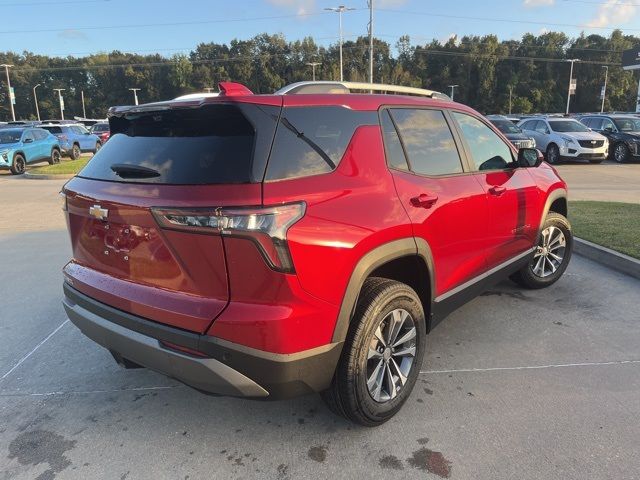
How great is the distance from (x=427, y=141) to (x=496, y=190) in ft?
2.74

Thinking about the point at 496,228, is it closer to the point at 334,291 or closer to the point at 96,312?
the point at 334,291

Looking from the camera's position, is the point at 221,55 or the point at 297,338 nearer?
the point at 297,338

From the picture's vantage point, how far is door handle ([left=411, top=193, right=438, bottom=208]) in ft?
9.45

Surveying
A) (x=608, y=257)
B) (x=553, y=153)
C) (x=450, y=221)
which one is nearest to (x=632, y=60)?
(x=553, y=153)

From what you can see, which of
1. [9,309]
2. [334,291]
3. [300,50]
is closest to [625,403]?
[334,291]

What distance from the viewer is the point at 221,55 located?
3885 inches

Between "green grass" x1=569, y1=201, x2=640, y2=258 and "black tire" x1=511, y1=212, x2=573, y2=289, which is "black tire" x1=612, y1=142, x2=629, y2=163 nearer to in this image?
"green grass" x1=569, y1=201, x2=640, y2=258

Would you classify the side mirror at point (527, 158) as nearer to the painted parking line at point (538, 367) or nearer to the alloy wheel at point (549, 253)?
the alloy wheel at point (549, 253)

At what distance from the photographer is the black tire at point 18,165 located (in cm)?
1796

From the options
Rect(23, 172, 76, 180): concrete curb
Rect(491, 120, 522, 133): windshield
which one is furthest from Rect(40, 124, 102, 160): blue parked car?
Rect(491, 120, 522, 133): windshield

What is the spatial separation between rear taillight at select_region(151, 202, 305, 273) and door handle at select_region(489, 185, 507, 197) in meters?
2.04

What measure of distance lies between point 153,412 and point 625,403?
9.29 ft

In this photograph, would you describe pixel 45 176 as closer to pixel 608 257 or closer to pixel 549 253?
pixel 549 253

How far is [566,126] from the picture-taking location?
19.2 metres
